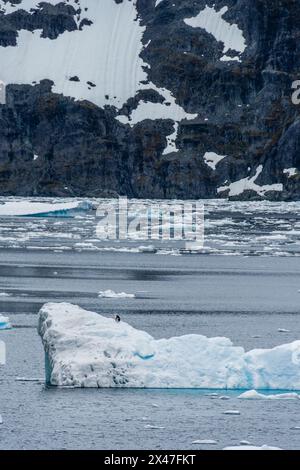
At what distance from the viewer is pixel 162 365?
56.2 ft

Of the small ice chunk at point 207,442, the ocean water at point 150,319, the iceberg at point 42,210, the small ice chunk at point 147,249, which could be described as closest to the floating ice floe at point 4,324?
the ocean water at point 150,319

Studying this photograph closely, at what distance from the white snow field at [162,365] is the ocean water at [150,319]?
8.8 inches

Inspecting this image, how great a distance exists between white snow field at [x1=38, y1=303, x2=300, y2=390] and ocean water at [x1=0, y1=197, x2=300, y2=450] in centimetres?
22

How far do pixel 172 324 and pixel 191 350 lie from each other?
25.1 ft

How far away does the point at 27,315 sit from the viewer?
26.0 metres

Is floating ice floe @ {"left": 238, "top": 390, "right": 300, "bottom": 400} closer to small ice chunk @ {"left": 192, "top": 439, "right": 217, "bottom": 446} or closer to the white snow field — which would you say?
the white snow field

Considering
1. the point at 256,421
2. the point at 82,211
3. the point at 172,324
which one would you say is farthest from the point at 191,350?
the point at 82,211

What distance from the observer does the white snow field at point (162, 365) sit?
16875 millimetres

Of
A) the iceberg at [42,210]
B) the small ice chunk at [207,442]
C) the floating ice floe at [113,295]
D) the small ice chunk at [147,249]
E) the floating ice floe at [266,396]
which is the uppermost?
the iceberg at [42,210]

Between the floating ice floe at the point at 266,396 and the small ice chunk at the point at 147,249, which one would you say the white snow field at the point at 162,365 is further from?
the small ice chunk at the point at 147,249

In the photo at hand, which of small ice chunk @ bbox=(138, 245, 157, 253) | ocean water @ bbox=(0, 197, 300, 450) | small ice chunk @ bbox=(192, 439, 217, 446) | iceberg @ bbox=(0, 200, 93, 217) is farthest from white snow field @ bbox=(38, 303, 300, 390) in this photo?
iceberg @ bbox=(0, 200, 93, 217)

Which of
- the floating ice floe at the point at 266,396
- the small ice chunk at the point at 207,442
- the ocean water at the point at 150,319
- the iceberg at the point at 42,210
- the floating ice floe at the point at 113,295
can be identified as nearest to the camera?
the small ice chunk at the point at 207,442

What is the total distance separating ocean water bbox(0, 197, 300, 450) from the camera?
1458 cm
